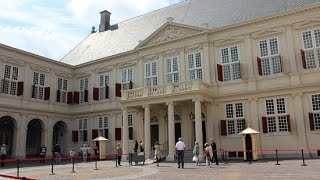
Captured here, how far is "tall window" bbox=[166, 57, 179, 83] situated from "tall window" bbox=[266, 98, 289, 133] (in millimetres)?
7709

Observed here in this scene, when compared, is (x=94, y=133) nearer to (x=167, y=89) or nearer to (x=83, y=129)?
(x=83, y=129)

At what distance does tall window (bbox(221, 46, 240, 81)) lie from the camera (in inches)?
900

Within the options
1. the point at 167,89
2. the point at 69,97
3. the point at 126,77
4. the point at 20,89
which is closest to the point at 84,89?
the point at 69,97

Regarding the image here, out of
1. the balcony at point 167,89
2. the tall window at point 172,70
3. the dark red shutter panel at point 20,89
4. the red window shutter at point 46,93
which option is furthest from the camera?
the red window shutter at point 46,93

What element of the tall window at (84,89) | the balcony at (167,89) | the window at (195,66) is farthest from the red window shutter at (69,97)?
the window at (195,66)

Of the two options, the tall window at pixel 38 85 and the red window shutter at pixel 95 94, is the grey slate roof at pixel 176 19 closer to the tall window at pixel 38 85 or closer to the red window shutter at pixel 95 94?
the red window shutter at pixel 95 94

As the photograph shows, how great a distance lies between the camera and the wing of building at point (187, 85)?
67.3 feet

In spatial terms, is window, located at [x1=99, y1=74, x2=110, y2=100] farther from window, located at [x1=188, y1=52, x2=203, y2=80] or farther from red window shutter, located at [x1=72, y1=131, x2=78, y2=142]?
window, located at [x1=188, y1=52, x2=203, y2=80]

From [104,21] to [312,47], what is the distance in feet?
79.1

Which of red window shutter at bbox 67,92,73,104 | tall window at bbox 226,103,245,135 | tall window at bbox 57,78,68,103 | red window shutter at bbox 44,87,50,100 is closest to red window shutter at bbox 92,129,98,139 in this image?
red window shutter at bbox 67,92,73,104

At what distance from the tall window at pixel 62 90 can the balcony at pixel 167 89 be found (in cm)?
950

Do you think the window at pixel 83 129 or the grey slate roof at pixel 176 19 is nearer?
the grey slate roof at pixel 176 19

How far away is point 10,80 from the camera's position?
26.3m

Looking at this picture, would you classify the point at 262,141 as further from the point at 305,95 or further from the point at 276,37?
the point at 276,37
